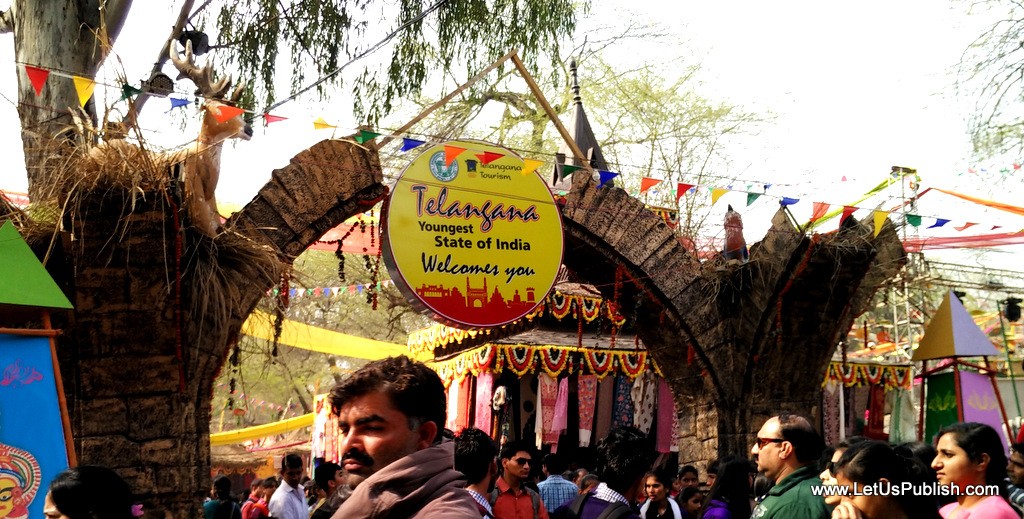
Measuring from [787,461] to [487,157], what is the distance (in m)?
5.34

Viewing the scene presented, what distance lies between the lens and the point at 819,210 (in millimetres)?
9969

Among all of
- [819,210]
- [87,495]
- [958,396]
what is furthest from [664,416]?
[87,495]

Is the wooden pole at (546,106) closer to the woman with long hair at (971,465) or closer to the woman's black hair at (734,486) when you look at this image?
the woman's black hair at (734,486)

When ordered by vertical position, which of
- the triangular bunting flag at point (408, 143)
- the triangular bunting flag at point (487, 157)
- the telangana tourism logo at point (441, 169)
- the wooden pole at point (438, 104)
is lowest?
the telangana tourism logo at point (441, 169)

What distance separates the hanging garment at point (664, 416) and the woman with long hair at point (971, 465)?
34.1 feet

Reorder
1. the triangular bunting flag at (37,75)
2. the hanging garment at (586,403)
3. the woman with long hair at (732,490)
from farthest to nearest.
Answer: the hanging garment at (586,403), the triangular bunting flag at (37,75), the woman with long hair at (732,490)

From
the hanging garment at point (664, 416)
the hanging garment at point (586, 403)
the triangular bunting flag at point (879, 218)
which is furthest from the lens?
the hanging garment at point (664, 416)

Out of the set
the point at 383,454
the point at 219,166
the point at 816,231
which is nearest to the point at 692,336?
the point at 816,231

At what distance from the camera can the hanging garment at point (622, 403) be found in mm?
14289

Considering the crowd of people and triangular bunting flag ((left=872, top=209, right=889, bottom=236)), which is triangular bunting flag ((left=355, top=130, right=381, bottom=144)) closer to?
the crowd of people

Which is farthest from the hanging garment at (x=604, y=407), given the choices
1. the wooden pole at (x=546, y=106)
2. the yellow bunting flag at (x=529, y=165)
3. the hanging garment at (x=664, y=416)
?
the yellow bunting flag at (x=529, y=165)

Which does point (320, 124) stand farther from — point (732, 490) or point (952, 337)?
point (952, 337)

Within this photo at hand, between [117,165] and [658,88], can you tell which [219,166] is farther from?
[658,88]

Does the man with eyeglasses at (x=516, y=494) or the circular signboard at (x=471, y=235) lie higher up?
the circular signboard at (x=471, y=235)
